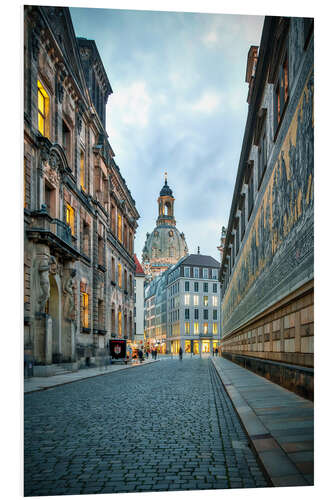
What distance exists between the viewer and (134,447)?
21.9ft

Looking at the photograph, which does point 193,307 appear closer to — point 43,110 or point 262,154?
point 43,110

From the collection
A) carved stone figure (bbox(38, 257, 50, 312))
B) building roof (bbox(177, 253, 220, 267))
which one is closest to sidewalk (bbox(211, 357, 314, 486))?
carved stone figure (bbox(38, 257, 50, 312))

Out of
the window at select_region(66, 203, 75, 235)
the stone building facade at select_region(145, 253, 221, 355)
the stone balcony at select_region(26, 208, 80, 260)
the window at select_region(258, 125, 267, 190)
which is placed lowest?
the stone building facade at select_region(145, 253, 221, 355)

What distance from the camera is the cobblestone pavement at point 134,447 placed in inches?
194

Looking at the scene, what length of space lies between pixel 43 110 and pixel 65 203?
5557 millimetres

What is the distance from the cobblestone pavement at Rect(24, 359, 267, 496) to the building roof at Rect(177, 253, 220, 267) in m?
87.5

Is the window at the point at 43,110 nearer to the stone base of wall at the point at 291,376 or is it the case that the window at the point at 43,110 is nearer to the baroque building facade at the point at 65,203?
the baroque building facade at the point at 65,203

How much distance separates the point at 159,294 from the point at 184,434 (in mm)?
113030

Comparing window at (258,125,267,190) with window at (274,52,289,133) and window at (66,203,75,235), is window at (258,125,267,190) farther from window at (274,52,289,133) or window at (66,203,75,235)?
window at (66,203,75,235)

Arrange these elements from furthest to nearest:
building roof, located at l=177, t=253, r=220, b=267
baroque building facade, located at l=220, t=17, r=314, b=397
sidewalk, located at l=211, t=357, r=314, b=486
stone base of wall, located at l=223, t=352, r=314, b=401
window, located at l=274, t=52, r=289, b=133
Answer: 1. building roof, located at l=177, t=253, r=220, b=267
2. window, located at l=274, t=52, r=289, b=133
3. stone base of wall, located at l=223, t=352, r=314, b=401
4. baroque building facade, located at l=220, t=17, r=314, b=397
5. sidewalk, located at l=211, t=357, r=314, b=486

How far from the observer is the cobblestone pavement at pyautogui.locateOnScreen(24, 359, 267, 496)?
494 centimetres

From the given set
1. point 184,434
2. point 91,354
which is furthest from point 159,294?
point 184,434

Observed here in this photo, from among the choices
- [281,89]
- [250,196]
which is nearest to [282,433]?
[281,89]

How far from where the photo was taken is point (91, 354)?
1196 inches
